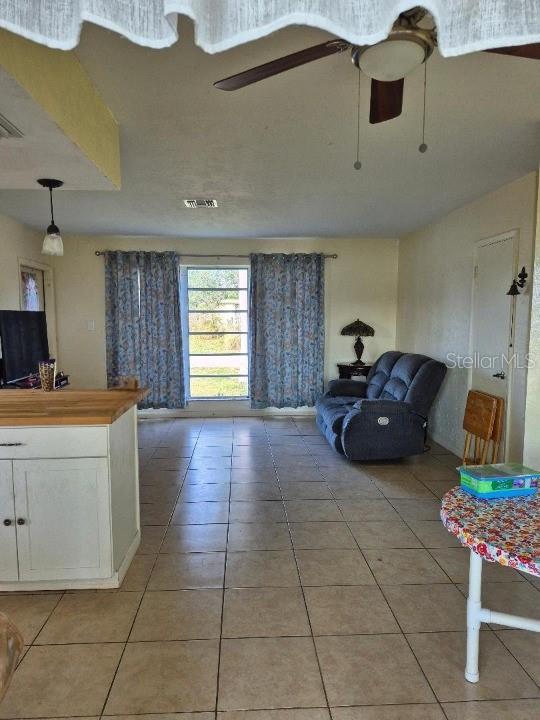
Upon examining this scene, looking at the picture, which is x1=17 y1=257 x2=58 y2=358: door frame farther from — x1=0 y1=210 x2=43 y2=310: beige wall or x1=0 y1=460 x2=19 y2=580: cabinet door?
x1=0 y1=460 x2=19 y2=580: cabinet door

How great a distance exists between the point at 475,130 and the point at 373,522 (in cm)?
239

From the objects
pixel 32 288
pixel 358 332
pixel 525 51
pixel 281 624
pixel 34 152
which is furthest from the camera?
pixel 358 332

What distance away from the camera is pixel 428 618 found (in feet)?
6.40

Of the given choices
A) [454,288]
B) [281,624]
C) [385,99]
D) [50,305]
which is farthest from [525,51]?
[50,305]

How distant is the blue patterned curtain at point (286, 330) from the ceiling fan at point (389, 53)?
4.06 m

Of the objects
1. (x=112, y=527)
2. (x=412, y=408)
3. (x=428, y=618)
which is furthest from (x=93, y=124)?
(x=412, y=408)

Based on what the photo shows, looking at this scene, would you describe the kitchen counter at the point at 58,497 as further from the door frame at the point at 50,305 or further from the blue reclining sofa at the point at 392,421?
the door frame at the point at 50,305

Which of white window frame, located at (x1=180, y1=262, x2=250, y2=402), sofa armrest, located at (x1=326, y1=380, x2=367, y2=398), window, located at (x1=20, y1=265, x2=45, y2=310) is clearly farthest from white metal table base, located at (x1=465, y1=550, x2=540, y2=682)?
window, located at (x1=20, y1=265, x2=45, y2=310)

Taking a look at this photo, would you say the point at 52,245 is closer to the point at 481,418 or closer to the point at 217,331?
the point at 481,418

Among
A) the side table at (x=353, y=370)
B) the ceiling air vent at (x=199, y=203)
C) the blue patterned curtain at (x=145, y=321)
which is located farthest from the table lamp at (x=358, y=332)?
the ceiling air vent at (x=199, y=203)

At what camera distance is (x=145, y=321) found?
551 centimetres

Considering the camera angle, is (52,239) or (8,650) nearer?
(8,650)

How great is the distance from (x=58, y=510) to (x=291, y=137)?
227 centimetres

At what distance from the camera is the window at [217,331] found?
5754 millimetres
